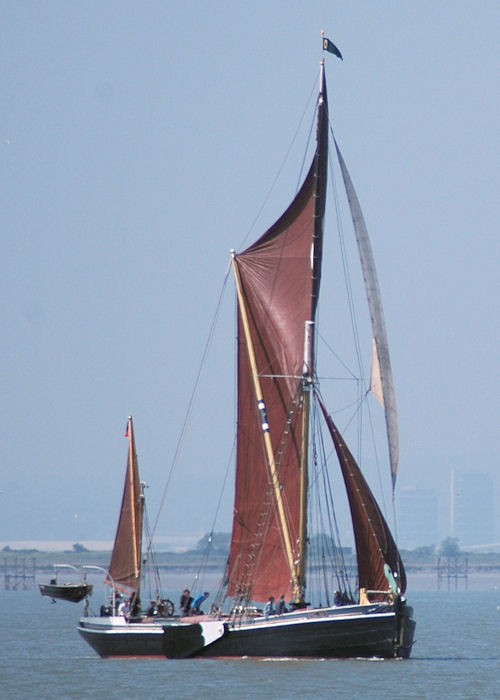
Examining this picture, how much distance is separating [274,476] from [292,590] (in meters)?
4.87

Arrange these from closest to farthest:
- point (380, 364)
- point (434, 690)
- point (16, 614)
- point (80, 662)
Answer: point (434, 690), point (380, 364), point (80, 662), point (16, 614)

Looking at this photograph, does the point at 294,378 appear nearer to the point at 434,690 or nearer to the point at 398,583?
the point at 398,583

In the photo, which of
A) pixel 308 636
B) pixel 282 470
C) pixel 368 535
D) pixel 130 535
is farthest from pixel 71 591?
pixel 368 535

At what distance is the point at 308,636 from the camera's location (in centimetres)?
7150

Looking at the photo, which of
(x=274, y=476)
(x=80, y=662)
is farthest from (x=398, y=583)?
(x=80, y=662)

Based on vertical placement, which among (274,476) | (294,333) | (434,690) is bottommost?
(434,690)

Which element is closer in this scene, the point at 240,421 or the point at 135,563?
the point at 240,421

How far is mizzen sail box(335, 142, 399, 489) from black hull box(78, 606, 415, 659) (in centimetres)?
558

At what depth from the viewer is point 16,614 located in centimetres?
17962

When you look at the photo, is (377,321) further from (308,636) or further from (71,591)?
(71,591)

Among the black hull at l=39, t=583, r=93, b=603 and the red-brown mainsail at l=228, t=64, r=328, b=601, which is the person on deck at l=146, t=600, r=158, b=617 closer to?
the black hull at l=39, t=583, r=93, b=603

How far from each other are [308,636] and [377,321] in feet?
43.9

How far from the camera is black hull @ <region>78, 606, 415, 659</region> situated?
7138 centimetres

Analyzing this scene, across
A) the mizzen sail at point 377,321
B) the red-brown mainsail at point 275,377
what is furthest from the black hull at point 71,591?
the mizzen sail at point 377,321
